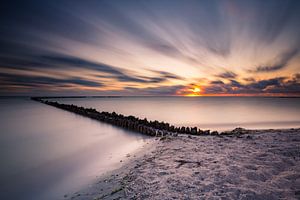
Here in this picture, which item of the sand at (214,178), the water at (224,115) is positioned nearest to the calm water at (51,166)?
the sand at (214,178)

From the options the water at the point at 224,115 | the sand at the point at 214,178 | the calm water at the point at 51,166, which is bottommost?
the calm water at the point at 51,166

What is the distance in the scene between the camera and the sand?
4.52 m

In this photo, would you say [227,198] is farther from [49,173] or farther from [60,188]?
[49,173]

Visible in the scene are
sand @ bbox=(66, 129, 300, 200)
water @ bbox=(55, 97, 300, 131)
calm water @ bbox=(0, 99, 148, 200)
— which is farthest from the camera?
water @ bbox=(55, 97, 300, 131)

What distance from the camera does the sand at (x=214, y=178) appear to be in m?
4.52

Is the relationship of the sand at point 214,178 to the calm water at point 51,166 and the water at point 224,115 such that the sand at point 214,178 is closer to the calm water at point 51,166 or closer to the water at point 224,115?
the calm water at point 51,166

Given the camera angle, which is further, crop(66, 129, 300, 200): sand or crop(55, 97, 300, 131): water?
crop(55, 97, 300, 131): water

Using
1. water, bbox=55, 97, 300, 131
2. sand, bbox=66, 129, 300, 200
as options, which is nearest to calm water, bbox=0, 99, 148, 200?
sand, bbox=66, 129, 300, 200

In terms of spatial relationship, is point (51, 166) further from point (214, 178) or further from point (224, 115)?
point (224, 115)

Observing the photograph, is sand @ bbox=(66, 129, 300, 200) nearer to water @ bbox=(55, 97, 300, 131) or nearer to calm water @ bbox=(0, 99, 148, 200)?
calm water @ bbox=(0, 99, 148, 200)

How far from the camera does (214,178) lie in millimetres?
5281

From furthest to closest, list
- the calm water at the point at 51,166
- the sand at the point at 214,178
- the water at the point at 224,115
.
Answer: the water at the point at 224,115
the calm water at the point at 51,166
the sand at the point at 214,178

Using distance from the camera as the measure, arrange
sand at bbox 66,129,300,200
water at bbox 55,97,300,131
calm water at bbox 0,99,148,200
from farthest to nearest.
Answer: water at bbox 55,97,300,131, calm water at bbox 0,99,148,200, sand at bbox 66,129,300,200

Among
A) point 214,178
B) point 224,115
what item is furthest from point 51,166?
point 224,115
